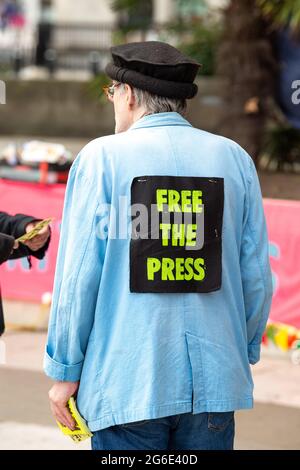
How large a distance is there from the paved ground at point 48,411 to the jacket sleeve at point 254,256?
77.6 inches

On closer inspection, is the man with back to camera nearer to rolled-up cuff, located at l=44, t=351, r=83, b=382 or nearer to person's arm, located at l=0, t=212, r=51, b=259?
rolled-up cuff, located at l=44, t=351, r=83, b=382

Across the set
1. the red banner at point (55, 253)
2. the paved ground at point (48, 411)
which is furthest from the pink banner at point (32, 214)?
the paved ground at point (48, 411)

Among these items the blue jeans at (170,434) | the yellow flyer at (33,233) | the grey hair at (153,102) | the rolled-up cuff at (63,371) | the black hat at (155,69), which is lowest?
the blue jeans at (170,434)

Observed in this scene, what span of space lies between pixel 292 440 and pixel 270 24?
541 centimetres

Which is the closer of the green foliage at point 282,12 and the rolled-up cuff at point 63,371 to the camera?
the rolled-up cuff at point 63,371

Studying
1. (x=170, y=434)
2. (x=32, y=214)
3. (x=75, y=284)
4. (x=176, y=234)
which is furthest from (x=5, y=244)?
(x=32, y=214)

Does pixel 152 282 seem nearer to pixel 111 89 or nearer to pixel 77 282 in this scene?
pixel 77 282

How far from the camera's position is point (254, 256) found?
3.01m

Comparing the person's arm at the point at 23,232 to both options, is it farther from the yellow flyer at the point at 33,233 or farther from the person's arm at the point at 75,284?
the person's arm at the point at 75,284

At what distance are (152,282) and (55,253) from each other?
425cm

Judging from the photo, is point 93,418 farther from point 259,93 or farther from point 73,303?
point 259,93

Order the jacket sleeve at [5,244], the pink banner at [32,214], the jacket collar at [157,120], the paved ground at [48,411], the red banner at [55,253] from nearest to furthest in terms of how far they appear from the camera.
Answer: the jacket collar at [157,120] < the jacket sleeve at [5,244] < the paved ground at [48,411] < the red banner at [55,253] < the pink banner at [32,214]

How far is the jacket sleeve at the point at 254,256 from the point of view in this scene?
301 cm

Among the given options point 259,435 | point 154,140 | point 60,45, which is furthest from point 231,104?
point 60,45
